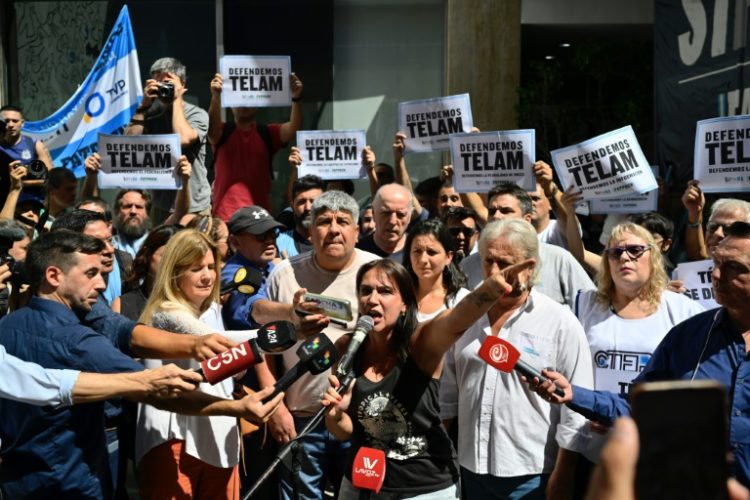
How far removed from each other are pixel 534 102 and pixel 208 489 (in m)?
9.23

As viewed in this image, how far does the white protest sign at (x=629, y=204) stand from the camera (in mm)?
7746

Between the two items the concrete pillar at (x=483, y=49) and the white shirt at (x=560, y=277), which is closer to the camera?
the white shirt at (x=560, y=277)

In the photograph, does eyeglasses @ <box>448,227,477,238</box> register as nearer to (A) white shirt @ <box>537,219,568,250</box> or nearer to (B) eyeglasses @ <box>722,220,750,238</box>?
(A) white shirt @ <box>537,219,568,250</box>

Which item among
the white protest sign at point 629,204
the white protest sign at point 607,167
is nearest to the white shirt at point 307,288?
the white protest sign at point 607,167

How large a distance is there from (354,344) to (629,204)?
447cm

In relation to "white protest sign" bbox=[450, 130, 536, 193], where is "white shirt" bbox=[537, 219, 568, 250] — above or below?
below

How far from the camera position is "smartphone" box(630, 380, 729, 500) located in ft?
4.01

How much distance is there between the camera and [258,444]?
590 cm

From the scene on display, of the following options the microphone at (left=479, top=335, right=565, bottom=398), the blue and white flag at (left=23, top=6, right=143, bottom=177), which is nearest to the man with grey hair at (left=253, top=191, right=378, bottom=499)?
the microphone at (left=479, top=335, right=565, bottom=398)

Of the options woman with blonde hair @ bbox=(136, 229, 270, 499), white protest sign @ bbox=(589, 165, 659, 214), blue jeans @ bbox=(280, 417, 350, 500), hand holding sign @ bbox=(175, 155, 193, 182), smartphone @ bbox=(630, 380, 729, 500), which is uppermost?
hand holding sign @ bbox=(175, 155, 193, 182)

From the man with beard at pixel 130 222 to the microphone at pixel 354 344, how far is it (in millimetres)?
4127

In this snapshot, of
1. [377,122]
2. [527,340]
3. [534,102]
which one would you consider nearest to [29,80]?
[377,122]

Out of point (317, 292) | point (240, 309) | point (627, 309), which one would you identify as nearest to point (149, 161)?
point (240, 309)

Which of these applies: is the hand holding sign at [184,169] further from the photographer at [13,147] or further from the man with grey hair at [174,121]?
the photographer at [13,147]
